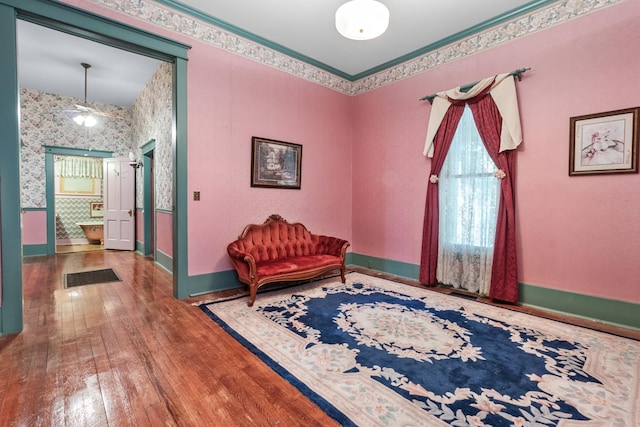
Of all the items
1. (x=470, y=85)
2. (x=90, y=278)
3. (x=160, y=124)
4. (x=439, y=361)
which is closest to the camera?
(x=439, y=361)

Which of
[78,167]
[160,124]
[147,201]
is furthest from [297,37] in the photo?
[78,167]

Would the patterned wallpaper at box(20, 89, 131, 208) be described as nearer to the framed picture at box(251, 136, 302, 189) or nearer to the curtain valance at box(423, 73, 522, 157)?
the framed picture at box(251, 136, 302, 189)

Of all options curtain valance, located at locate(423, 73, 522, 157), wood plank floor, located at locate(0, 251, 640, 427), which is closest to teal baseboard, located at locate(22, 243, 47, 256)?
wood plank floor, located at locate(0, 251, 640, 427)

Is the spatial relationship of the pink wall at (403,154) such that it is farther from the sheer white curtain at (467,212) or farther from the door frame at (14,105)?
the sheer white curtain at (467,212)

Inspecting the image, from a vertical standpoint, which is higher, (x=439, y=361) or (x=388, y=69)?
(x=388, y=69)

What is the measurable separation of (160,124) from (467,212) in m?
5.06

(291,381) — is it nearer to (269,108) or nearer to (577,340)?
(577,340)

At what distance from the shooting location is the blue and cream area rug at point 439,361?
1669mm

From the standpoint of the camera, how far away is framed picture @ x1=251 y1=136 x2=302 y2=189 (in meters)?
4.21

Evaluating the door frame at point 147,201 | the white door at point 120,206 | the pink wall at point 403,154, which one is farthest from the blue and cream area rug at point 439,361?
the white door at point 120,206

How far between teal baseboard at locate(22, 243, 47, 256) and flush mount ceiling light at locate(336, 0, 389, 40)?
24.4 ft

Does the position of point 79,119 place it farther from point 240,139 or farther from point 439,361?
point 439,361

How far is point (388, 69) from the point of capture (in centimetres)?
480

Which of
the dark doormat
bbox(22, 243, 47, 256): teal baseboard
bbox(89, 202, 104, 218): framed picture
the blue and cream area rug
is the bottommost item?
the dark doormat
